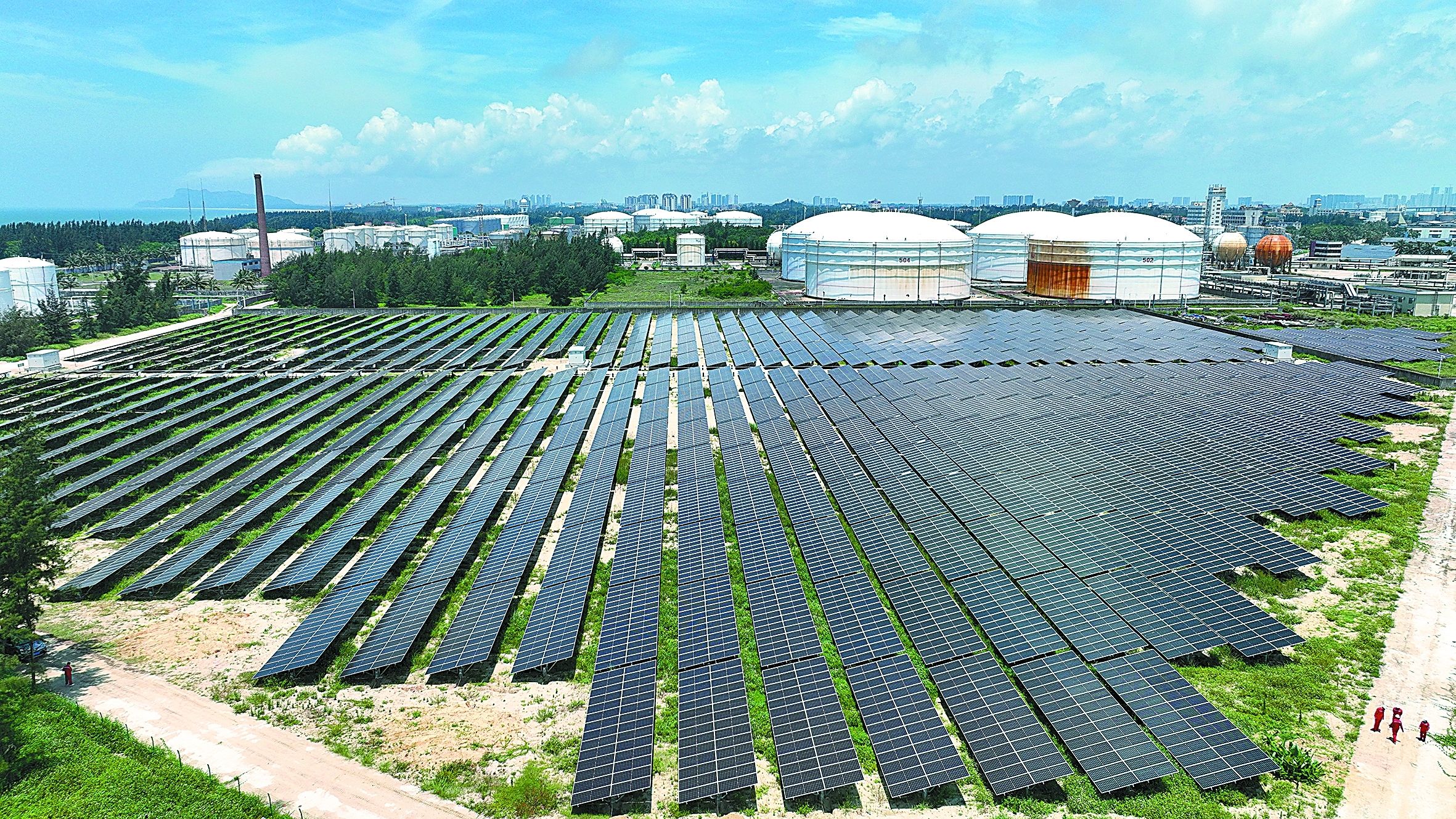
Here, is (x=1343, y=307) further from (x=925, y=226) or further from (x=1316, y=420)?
(x=1316, y=420)

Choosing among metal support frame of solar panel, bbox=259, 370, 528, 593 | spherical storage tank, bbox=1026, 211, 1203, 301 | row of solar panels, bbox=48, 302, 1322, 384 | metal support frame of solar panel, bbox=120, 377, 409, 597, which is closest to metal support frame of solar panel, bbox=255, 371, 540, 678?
metal support frame of solar panel, bbox=259, 370, 528, 593

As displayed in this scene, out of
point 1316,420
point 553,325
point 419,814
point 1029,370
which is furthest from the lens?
point 553,325

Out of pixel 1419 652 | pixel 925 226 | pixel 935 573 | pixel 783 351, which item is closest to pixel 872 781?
pixel 935 573

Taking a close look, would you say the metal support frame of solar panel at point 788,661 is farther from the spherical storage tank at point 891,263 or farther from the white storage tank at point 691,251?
the white storage tank at point 691,251

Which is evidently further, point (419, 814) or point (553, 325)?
point (553, 325)

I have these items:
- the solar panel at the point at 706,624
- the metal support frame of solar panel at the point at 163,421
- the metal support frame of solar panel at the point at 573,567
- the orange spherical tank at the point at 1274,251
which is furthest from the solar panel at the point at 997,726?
the orange spherical tank at the point at 1274,251

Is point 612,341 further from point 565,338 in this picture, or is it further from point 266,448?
point 266,448

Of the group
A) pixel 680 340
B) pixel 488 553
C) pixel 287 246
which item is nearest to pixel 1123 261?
pixel 680 340

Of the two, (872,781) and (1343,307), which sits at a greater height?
(1343,307)
